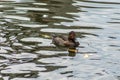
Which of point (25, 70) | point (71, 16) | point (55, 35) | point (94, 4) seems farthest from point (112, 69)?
point (94, 4)

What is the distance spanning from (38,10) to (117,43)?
6.90 meters

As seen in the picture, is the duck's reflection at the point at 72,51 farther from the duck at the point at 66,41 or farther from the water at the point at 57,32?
the duck at the point at 66,41

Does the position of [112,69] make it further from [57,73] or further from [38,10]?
[38,10]

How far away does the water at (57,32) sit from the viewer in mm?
14430

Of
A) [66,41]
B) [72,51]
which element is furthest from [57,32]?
[72,51]

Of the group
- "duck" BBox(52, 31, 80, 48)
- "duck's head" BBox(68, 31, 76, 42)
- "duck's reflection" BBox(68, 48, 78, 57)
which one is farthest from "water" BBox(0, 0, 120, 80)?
"duck's head" BBox(68, 31, 76, 42)

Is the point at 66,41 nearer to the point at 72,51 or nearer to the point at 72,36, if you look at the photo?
the point at 72,36

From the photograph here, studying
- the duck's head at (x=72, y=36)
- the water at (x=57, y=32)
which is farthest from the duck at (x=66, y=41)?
the water at (x=57, y=32)

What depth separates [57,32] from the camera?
64.7 ft

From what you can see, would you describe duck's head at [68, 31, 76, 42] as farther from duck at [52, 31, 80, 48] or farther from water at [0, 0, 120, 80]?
water at [0, 0, 120, 80]

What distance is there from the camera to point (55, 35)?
19.0m

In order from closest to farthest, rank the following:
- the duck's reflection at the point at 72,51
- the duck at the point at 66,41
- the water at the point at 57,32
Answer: the water at the point at 57,32
the duck's reflection at the point at 72,51
the duck at the point at 66,41

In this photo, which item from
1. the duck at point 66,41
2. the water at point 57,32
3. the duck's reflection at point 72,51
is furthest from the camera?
the duck at point 66,41

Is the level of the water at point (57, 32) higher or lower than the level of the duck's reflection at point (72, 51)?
higher
